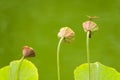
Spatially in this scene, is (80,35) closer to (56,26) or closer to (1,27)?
(56,26)

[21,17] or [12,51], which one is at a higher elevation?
[21,17]

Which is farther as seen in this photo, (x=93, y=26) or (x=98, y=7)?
(x=98, y=7)

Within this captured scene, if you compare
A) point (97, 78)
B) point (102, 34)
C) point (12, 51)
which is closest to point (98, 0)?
point (102, 34)

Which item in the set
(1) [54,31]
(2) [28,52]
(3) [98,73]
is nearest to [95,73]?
(3) [98,73]

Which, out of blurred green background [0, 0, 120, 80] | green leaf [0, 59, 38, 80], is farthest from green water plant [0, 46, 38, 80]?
blurred green background [0, 0, 120, 80]

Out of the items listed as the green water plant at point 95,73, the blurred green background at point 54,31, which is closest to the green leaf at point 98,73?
the green water plant at point 95,73

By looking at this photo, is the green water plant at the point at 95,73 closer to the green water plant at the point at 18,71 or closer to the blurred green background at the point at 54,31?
the green water plant at the point at 18,71
